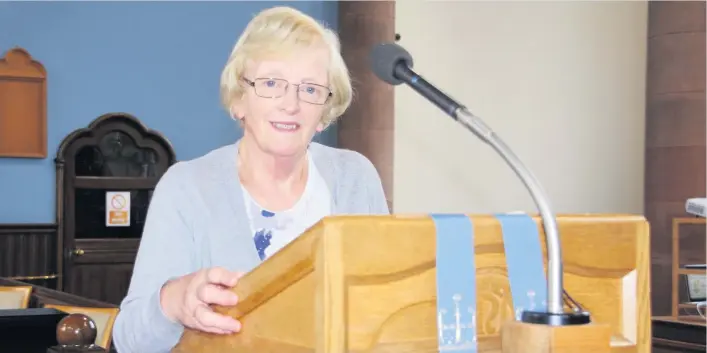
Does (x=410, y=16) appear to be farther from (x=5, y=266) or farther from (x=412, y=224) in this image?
(x=412, y=224)

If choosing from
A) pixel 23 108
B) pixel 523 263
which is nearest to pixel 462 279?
pixel 523 263

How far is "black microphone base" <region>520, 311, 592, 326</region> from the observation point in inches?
46.3

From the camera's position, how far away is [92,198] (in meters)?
8.05

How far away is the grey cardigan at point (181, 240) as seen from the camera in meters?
1.58

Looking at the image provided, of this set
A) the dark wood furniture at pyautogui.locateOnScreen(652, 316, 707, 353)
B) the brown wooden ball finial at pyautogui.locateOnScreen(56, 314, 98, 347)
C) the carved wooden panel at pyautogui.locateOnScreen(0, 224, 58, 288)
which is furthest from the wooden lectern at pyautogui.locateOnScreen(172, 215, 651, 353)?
the carved wooden panel at pyautogui.locateOnScreen(0, 224, 58, 288)

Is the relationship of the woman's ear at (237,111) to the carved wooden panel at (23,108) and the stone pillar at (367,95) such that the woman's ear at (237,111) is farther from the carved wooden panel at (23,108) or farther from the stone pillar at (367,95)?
the stone pillar at (367,95)

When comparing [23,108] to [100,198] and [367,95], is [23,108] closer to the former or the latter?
[100,198]

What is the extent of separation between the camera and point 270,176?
5.90ft

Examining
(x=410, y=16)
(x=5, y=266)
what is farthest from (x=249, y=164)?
(x=410, y=16)

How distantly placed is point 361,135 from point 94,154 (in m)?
2.43

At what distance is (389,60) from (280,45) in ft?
0.82

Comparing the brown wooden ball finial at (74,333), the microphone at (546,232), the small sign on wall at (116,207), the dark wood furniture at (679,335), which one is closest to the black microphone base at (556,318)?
the microphone at (546,232)

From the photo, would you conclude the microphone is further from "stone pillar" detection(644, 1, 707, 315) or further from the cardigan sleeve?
"stone pillar" detection(644, 1, 707, 315)

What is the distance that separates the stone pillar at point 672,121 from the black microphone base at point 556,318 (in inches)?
298
